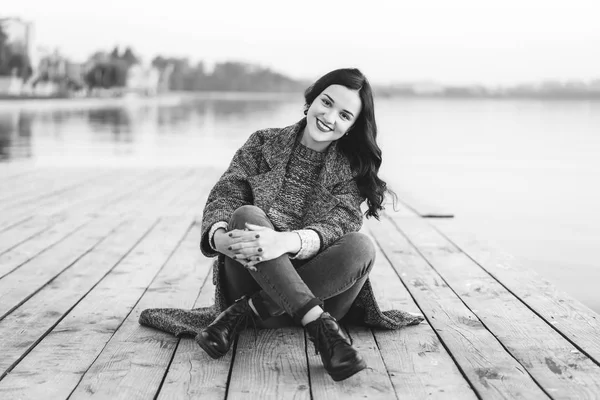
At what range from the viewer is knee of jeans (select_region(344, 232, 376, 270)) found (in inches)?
88.4

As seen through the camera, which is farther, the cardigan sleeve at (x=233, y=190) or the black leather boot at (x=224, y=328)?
the cardigan sleeve at (x=233, y=190)

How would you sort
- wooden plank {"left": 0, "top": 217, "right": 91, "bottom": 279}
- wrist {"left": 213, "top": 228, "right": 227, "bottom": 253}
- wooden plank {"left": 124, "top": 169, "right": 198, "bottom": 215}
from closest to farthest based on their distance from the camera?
wrist {"left": 213, "top": 228, "right": 227, "bottom": 253} < wooden plank {"left": 0, "top": 217, "right": 91, "bottom": 279} < wooden plank {"left": 124, "top": 169, "right": 198, "bottom": 215}

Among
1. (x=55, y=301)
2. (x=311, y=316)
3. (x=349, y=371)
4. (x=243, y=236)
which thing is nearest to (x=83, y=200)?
(x=55, y=301)

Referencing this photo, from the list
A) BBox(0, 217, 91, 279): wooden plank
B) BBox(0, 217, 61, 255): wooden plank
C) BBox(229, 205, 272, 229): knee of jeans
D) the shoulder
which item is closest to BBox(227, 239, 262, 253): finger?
BBox(229, 205, 272, 229): knee of jeans

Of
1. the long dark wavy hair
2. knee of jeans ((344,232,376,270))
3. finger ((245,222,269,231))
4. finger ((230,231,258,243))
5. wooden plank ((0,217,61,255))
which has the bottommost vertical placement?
wooden plank ((0,217,61,255))

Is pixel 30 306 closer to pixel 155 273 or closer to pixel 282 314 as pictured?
pixel 155 273

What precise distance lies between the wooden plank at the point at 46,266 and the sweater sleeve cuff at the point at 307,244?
1.10 m

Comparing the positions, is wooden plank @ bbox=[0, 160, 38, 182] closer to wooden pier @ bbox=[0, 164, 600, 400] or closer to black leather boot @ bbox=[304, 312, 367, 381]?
wooden pier @ bbox=[0, 164, 600, 400]

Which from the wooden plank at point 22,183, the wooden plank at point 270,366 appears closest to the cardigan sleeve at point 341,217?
the wooden plank at point 270,366

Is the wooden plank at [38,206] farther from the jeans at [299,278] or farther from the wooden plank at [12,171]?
the jeans at [299,278]

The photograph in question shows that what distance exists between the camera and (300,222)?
2.45m

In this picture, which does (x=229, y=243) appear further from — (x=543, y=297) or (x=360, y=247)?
(x=543, y=297)

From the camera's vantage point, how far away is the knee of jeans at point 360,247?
224 centimetres

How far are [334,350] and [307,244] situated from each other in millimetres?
338
